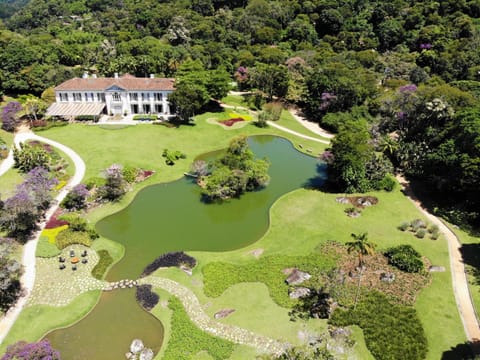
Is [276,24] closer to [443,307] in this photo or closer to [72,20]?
[72,20]

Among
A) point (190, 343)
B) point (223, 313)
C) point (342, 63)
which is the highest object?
point (342, 63)

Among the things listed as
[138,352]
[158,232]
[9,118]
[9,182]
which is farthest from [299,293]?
[9,118]

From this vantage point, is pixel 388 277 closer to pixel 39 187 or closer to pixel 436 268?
pixel 436 268

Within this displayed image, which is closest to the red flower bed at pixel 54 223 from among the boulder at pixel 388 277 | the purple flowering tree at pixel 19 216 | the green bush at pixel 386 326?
the purple flowering tree at pixel 19 216

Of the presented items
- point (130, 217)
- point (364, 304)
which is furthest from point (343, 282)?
point (130, 217)

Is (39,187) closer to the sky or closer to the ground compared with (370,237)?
closer to the ground

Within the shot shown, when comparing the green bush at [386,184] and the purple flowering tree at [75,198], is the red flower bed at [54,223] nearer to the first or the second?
the purple flowering tree at [75,198]

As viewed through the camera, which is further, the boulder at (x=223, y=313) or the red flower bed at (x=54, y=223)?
the red flower bed at (x=54, y=223)
